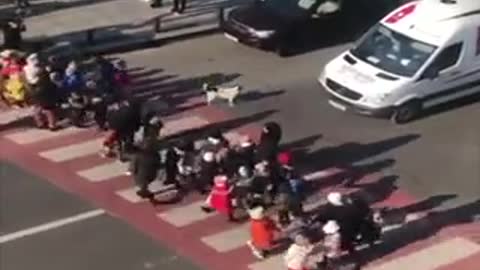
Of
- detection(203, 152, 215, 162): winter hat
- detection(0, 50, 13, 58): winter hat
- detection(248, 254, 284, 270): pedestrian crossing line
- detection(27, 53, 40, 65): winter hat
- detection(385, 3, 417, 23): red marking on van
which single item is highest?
detection(27, 53, 40, 65): winter hat

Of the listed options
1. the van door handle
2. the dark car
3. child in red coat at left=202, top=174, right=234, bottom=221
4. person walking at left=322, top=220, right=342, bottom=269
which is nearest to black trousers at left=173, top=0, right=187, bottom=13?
the dark car

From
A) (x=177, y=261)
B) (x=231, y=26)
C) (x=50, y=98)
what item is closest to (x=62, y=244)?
(x=177, y=261)

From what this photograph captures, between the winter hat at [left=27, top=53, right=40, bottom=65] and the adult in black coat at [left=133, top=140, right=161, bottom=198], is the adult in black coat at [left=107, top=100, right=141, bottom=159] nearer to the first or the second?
the adult in black coat at [left=133, top=140, right=161, bottom=198]

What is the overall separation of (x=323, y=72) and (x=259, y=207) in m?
6.79

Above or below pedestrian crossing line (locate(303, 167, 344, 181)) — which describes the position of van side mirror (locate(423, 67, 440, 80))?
above

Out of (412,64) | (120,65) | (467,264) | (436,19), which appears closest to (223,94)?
(120,65)

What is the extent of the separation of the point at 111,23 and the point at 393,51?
283 inches

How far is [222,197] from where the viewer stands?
19.3 metres

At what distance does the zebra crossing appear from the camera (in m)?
18.4

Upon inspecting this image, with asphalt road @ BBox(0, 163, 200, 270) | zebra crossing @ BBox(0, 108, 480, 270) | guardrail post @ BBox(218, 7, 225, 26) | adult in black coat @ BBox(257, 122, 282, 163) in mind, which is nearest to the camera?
asphalt road @ BBox(0, 163, 200, 270)

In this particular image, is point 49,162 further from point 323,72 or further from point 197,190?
point 323,72

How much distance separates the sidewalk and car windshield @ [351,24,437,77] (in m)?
4.97

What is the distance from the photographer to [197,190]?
66.9 ft

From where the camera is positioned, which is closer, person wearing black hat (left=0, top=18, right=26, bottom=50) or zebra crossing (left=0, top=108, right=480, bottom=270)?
zebra crossing (left=0, top=108, right=480, bottom=270)
